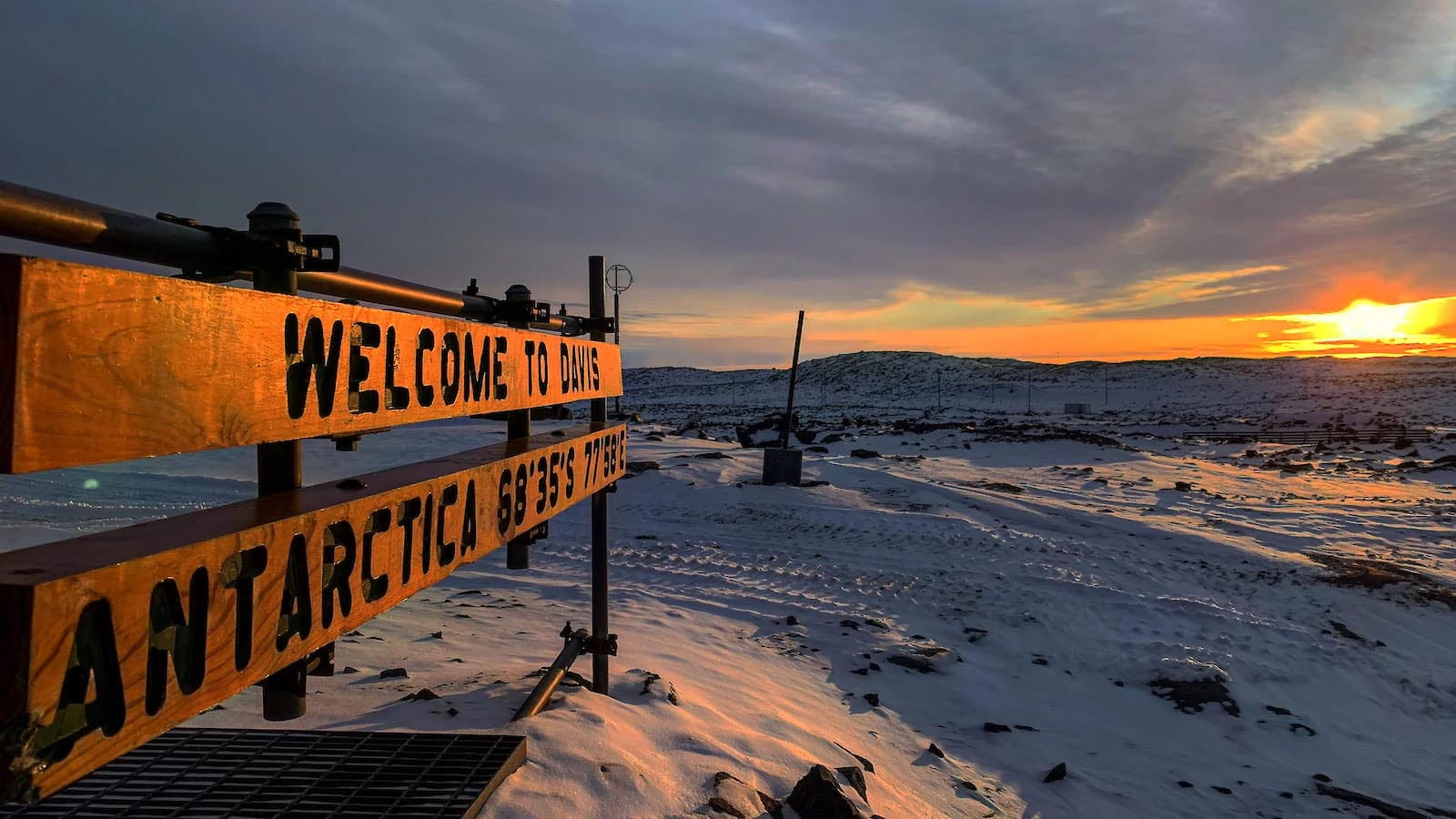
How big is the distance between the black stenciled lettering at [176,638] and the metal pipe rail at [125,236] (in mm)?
625

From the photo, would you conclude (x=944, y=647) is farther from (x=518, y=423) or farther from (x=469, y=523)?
(x=469, y=523)

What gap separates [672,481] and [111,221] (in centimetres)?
1536

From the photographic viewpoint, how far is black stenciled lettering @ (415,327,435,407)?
7.18 ft

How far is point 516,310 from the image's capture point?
3727mm

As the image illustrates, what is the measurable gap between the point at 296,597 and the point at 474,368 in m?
1.01

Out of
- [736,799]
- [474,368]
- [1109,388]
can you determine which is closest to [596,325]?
[474,368]

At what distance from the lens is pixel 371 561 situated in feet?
6.39

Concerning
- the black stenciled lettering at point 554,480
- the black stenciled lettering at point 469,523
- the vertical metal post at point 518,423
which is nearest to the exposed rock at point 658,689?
the vertical metal post at point 518,423

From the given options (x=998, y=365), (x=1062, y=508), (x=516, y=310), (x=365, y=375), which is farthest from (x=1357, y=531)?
(x=998, y=365)

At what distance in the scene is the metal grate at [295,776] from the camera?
2947 millimetres

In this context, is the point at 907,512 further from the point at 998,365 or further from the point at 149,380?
the point at 998,365

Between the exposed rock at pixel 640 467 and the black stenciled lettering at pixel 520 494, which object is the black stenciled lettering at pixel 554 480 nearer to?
the black stenciled lettering at pixel 520 494

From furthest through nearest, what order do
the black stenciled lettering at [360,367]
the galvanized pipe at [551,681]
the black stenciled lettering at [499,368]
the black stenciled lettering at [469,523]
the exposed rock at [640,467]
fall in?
the exposed rock at [640,467], the galvanized pipe at [551,681], the black stenciled lettering at [499,368], the black stenciled lettering at [469,523], the black stenciled lettering at [360,367]

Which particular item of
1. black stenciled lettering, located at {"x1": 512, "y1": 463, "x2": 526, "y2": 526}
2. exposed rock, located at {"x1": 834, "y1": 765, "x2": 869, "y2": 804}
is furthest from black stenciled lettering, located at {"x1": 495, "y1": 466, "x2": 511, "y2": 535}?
exposed rock, located at {"x1": 834, "y1": 765, "x2": 869, "y2": 804}
